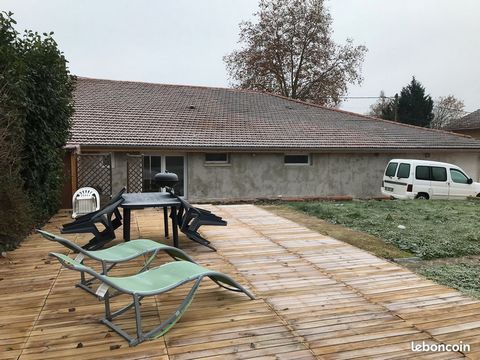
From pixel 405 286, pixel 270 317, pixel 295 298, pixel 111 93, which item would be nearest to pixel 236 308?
pixel 270 317

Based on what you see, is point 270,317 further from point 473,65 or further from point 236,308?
point 473,65

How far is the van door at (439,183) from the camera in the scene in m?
14.7

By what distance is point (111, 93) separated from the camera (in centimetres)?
1928

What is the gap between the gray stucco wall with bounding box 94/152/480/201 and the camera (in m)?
15.4

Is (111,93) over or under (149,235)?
over

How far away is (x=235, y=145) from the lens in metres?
15.4

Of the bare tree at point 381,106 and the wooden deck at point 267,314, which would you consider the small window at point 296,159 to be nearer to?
the wooden deck at point 267,314

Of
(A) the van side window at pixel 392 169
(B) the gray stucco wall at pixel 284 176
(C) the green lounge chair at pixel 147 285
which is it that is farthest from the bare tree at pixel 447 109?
(C) the green lounge chair at pixel 147 285

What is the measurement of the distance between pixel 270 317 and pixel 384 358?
1.03 m

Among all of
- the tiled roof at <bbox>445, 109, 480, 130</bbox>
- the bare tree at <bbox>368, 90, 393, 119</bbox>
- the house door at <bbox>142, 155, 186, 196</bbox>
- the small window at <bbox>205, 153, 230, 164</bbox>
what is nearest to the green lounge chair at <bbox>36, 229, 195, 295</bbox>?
the house door at <bbox>142, 155, 186, 196</bbox>

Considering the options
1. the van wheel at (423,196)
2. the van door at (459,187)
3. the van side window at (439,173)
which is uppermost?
the van side window at (439,173)

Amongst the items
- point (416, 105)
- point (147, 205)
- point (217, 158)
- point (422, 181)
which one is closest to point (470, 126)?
point (416, 105)

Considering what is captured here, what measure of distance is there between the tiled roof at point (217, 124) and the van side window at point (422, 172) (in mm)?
3120

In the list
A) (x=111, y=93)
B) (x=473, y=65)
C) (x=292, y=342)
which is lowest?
(x=292, y=342)
